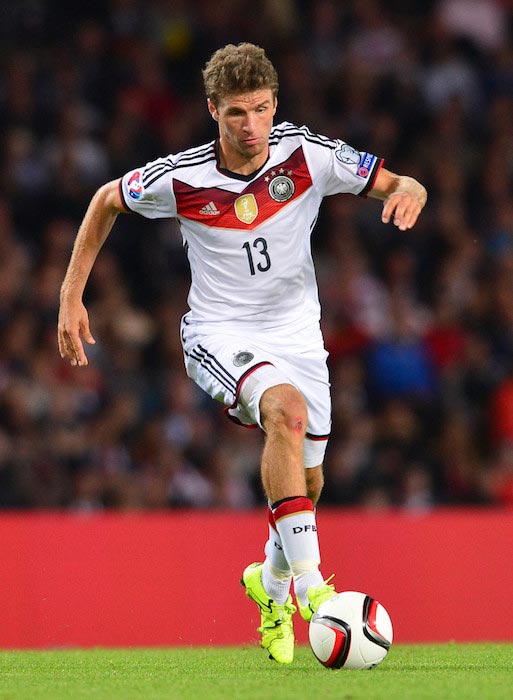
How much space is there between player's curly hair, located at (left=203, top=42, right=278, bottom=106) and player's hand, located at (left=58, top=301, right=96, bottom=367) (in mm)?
1056

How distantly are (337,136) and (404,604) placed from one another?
207 inches

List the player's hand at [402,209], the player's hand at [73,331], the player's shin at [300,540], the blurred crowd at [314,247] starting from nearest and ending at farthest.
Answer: the player's shin at [300,540] → the player's hand at [402,209] → the player's hand at [73,331] → the blurred crowd at [314,247]

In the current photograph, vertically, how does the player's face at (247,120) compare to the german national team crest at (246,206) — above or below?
above

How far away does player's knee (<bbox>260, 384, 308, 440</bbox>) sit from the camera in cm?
555

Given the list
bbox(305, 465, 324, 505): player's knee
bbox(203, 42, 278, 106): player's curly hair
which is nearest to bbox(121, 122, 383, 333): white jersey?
bbox(203, 42, 278, 106): player's curly hair

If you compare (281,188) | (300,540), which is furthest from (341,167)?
(300,540)

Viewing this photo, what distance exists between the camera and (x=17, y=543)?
7.86 metres

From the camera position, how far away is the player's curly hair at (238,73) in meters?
5.86

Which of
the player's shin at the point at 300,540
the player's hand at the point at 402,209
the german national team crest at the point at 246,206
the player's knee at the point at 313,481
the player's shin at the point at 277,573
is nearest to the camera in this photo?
the player's shin at the point at 300,540

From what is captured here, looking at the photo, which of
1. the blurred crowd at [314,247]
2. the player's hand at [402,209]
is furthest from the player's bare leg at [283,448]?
the blurred crowd at [314,247]

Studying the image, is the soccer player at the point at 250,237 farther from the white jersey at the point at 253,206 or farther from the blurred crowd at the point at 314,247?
the blurred crowd at the point at 314,247

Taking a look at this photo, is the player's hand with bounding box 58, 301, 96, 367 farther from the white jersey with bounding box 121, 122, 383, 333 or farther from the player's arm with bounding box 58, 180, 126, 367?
the white jersey with bounding box 121, 122, 383, 333

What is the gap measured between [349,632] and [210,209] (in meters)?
1.97

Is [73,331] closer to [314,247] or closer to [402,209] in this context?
[402,209]
